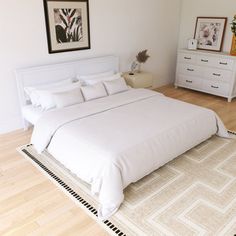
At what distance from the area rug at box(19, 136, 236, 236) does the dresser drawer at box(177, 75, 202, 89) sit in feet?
7.47

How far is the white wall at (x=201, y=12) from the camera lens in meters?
4.67

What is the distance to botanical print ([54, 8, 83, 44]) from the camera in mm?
3555

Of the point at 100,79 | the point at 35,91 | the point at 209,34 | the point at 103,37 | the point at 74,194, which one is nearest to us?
the point at 74,194

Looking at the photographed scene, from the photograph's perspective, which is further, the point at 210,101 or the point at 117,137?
the point at 210,101

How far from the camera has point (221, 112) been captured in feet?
13.8

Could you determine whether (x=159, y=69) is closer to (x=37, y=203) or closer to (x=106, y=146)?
(x=106, y=146)

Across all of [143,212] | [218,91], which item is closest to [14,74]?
[143,212]

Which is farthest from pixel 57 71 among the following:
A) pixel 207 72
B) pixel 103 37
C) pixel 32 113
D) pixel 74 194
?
pixel 207 72

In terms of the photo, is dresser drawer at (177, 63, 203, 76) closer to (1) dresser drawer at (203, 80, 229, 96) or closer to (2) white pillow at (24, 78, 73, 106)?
(1) dresser drawer at (203, 80, 229, 96)

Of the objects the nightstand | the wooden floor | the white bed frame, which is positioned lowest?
the wooden floor

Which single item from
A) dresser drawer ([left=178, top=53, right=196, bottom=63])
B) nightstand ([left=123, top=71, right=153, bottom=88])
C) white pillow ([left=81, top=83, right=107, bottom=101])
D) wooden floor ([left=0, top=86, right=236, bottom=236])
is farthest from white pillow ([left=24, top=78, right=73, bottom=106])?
dresser drawer ([left=178, top=53, right=196, bottom=63])

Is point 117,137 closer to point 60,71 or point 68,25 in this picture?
point 60,71

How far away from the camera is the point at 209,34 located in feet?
16.3

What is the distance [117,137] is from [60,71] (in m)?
1.73
